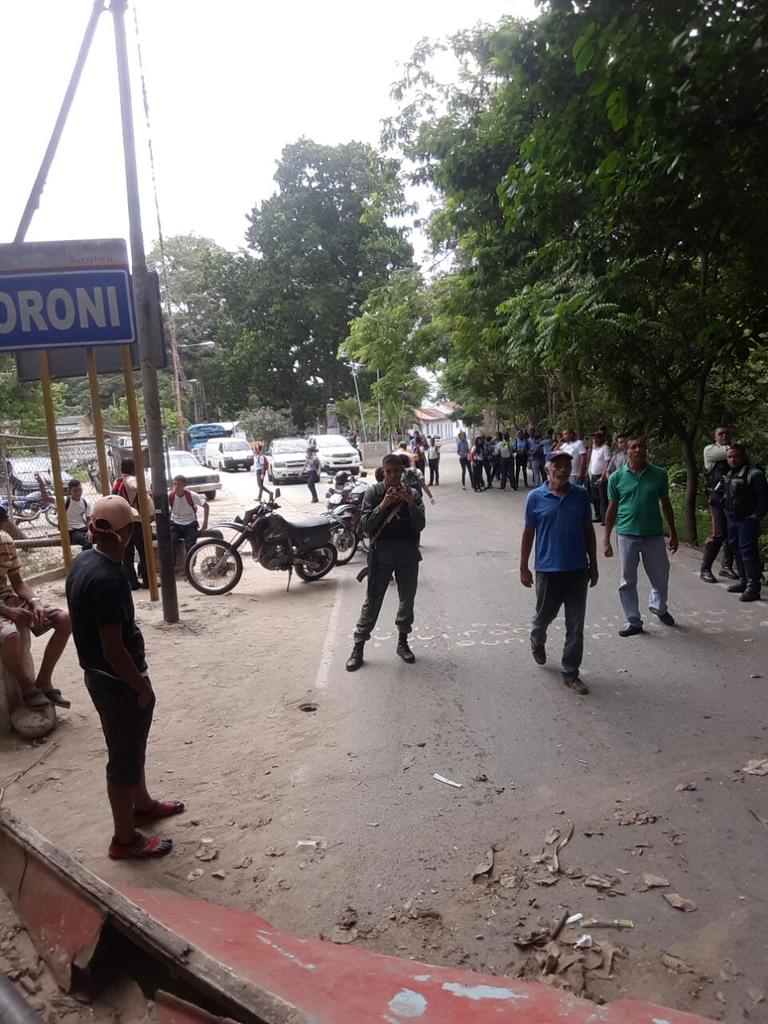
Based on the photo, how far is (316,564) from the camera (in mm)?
10516

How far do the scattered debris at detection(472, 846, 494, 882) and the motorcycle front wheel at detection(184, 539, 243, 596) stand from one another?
22.5ft

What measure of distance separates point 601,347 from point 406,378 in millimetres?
15762

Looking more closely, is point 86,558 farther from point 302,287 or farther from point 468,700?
point 302,287

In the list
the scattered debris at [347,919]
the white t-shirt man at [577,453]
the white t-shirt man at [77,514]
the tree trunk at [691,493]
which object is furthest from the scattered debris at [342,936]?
the white t-shirt man at [577,453]

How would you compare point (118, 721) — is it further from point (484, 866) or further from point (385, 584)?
point (385, 584)

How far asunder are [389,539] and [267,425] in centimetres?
4816

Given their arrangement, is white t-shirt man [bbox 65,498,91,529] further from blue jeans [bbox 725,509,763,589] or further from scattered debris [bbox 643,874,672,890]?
scattered debris [bbox 643,874,672,890]

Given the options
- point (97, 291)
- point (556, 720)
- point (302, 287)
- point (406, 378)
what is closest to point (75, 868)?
point (556, 720)

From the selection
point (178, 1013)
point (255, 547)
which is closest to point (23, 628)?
point (178, 1013)

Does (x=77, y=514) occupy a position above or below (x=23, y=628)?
above

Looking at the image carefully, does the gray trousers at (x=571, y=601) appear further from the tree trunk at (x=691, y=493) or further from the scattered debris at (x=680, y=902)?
the tree trunk at (x=691, y=493)

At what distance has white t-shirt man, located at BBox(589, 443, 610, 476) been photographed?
13.8m

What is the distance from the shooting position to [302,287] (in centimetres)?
4372

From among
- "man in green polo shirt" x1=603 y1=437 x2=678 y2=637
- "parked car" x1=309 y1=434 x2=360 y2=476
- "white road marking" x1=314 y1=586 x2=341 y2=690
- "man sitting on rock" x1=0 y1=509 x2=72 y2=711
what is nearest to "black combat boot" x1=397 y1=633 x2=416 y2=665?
"white road marking" x1=314 y1=586 x2=341 y2=690
